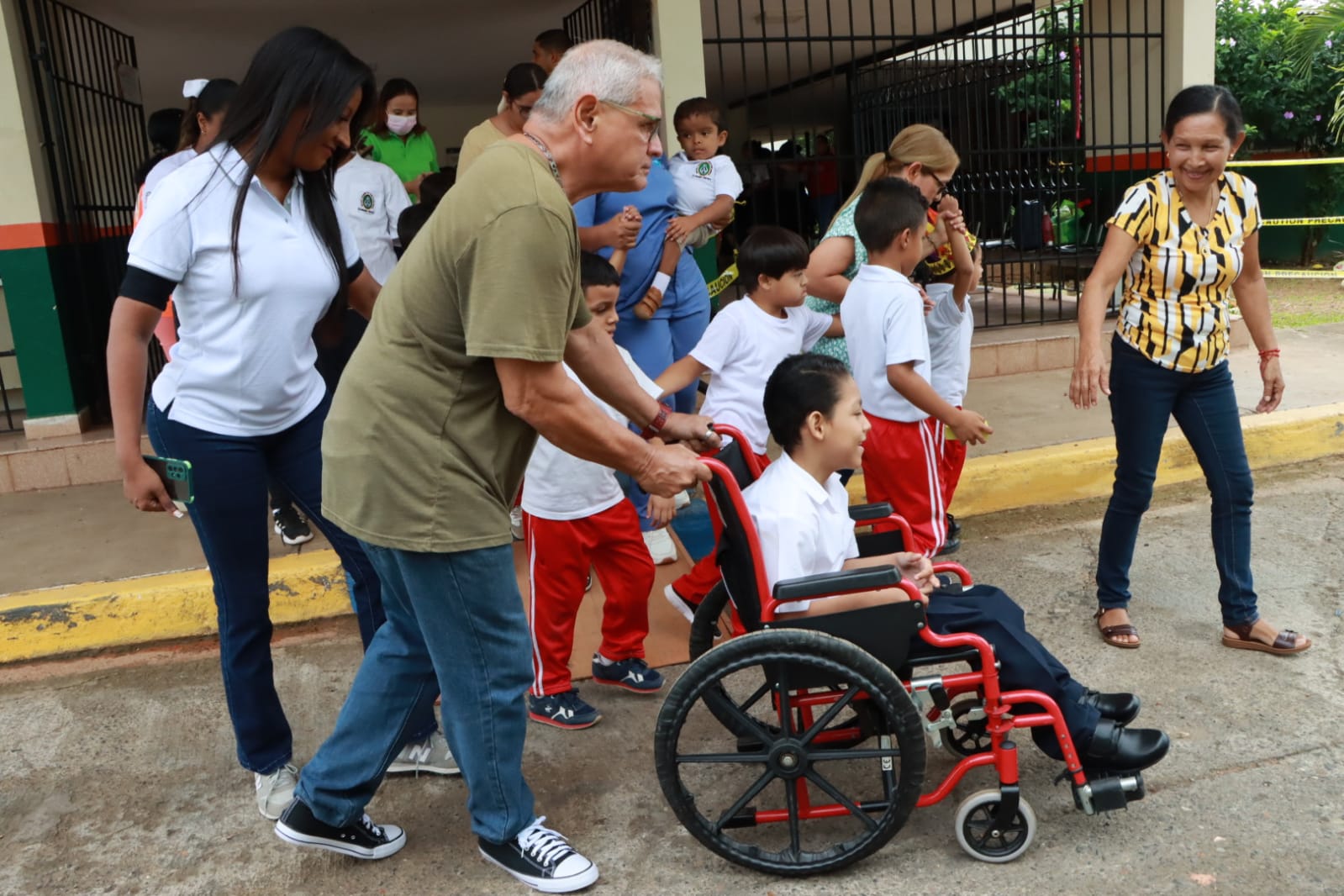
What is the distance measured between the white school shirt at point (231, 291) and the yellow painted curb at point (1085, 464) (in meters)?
2.93

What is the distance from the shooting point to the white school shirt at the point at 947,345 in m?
4.30

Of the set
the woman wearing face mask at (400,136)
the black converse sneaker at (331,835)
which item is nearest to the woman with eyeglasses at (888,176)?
the black converse sneaker at (331,835)

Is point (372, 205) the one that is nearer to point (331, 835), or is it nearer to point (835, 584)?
point (331, 835)

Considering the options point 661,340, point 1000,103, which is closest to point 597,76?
point 661,340

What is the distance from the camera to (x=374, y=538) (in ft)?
7.79

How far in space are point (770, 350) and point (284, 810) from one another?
2.07m

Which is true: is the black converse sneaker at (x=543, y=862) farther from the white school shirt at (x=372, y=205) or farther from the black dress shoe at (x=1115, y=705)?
the white school shirt at (x=372, y=205)

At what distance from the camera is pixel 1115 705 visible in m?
2.72

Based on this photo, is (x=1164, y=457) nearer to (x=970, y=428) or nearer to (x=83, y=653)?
(x=970, y=428)

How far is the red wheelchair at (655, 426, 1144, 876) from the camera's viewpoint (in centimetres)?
246

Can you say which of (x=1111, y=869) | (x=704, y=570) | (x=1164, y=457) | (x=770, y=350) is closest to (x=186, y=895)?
(x=704, y=570)

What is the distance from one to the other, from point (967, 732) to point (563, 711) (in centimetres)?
116

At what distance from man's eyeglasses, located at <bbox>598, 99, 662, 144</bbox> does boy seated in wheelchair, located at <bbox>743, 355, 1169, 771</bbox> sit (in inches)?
30.9

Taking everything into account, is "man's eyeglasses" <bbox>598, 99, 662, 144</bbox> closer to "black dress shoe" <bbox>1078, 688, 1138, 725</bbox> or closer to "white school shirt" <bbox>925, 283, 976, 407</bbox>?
"black dress shoe" <bbox>1078, 688, 1138, 725</bbox>
